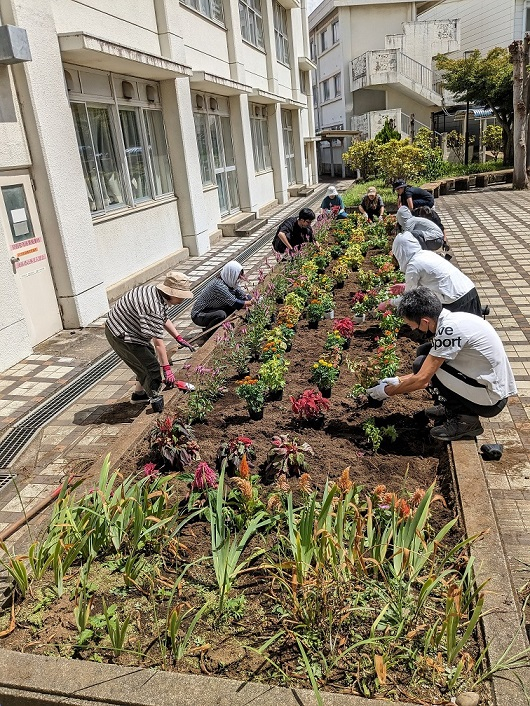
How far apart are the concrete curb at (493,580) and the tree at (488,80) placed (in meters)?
23.4

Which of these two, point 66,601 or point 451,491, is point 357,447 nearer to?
point 451,491

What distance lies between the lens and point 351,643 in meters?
2.40

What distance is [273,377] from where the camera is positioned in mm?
4723

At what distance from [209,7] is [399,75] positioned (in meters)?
19.1

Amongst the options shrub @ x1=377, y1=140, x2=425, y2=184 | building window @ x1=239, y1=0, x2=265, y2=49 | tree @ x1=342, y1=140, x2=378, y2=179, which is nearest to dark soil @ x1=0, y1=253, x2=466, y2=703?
shrub @ x1=377, y1=140, x2=425, y2=184

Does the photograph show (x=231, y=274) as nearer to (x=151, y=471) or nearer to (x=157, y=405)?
(x=157, y=405)

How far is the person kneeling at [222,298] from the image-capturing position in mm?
6840

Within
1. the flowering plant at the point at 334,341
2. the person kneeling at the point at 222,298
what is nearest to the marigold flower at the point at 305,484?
the flowering plant at the point at 334,341

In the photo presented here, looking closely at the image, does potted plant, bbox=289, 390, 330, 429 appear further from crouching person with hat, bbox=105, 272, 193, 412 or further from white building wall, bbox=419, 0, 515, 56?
white building wall, bbox=419, 0, 515, 56

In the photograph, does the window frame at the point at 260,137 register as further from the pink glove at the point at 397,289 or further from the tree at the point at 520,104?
the pink glove at the point at 397,289

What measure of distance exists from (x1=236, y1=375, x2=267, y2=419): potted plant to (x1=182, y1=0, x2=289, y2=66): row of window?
10.8m

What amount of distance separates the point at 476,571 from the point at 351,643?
0.67 meters

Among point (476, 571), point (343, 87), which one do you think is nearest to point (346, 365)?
point (476, 571)

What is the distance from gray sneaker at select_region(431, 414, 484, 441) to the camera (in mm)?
3920
